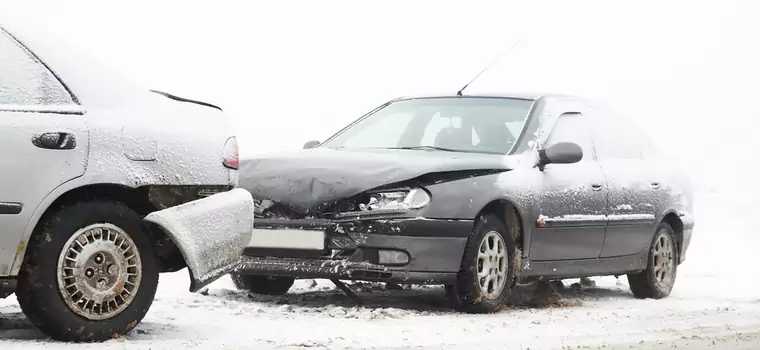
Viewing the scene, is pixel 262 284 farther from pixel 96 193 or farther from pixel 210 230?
pixel 96 193

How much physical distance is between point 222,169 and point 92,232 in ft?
2.75

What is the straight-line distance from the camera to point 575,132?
9.65m

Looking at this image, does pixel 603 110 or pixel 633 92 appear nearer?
pixel 603 110

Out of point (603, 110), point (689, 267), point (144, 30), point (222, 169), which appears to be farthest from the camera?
point (144, 30)

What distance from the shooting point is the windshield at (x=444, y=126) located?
9.09 meters

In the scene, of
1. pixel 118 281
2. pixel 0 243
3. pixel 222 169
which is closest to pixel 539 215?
pixel 222 169

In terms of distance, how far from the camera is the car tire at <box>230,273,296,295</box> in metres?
8.81

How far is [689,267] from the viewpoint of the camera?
516 inches

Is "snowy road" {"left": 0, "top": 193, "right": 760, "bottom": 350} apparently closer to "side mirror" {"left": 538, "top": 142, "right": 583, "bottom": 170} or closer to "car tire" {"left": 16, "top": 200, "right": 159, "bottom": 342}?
"car tire" {"left": 16, "top": 200, "right": 159, "bottom": 342}

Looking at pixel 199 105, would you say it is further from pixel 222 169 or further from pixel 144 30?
pixel 144 30

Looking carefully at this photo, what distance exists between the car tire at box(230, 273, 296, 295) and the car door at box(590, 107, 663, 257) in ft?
7.60

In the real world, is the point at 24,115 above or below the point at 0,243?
above

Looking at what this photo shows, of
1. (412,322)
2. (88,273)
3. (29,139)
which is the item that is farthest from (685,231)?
→ (29,139)

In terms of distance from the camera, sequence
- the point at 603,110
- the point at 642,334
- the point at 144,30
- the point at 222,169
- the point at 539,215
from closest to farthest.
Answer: the point at 222,169, the point at 642,334, the point at 539,215, the point at 603,110, the point at 144,30
